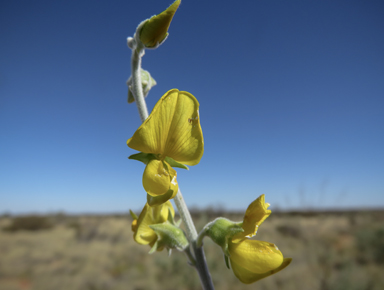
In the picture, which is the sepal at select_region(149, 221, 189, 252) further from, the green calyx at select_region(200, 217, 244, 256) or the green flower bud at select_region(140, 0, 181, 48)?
the green flower bud at select_region(140, 0, 181, 48)

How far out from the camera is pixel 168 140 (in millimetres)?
832

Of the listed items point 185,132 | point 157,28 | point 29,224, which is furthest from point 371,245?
point 29,224

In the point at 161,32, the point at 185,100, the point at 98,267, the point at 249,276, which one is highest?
the point at 161,32

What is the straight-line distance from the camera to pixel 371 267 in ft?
35.2

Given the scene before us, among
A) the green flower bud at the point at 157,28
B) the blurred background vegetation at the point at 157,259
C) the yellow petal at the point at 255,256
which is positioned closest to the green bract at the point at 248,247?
the yellow petal at the point at 255,256

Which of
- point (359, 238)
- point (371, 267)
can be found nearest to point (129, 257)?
point (371, 267)

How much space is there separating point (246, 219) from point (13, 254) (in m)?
17.9

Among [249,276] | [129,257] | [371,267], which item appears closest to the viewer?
[249,276]

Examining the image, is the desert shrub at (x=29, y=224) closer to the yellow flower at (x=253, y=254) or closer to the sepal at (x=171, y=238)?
the sepal at (x=171, y=238)

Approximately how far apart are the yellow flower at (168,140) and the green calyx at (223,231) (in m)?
0.27

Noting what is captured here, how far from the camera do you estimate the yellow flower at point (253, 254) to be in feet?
2.86

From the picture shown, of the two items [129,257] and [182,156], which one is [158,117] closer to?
[182,156]

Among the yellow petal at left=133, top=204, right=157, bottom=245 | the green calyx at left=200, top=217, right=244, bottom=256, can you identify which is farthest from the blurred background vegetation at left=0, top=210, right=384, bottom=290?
the green calyx at left=200, top=217, right=244, bottom=256

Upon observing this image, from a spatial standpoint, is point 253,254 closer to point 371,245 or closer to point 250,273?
point 250,273
